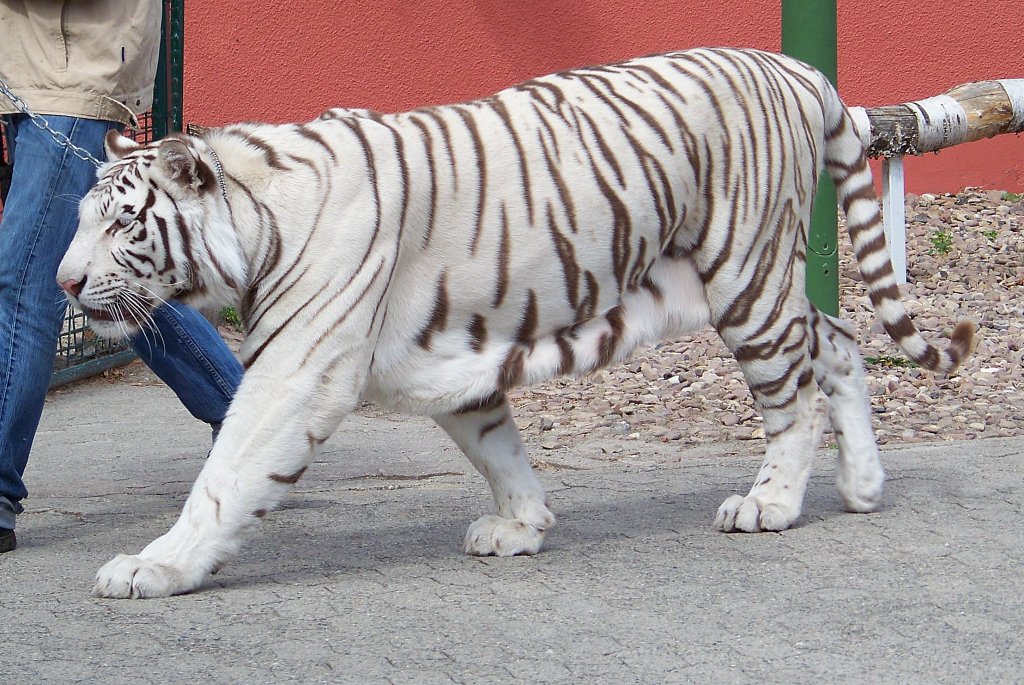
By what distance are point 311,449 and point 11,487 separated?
1073mm

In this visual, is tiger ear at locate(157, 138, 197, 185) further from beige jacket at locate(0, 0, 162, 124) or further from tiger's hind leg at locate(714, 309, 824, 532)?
tiger's hind leg at locate(714, 309, 824, 532)

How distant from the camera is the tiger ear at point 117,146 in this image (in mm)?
3750

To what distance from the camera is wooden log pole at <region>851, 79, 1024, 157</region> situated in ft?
25.8

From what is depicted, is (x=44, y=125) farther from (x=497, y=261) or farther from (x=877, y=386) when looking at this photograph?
(x=877, y=386)

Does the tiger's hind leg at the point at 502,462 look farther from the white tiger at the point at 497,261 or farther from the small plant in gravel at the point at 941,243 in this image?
the small plant in gravel at the point at 941,243

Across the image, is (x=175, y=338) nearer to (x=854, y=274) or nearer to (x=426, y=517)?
(x=426, y=517)

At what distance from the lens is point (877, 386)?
20.5ft

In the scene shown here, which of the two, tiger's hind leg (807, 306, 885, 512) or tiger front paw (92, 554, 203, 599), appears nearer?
tiger front paw (92, 554, 203, 599)

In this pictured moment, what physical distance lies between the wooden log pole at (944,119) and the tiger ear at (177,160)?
4820mm

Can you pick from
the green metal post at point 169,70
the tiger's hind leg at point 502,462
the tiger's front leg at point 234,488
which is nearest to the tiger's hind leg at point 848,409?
the tiger's hind leg at point 502,462

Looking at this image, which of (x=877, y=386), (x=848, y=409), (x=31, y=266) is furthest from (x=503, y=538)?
(x=877, y=386)

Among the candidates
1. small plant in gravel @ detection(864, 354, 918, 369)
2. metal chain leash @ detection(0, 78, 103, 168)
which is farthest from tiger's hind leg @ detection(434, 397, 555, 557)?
small plant in gravel @ detection(864, 354, 918, 369)

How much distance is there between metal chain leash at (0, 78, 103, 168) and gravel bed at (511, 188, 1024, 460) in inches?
83.7

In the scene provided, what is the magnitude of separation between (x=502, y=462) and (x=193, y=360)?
1061mm
